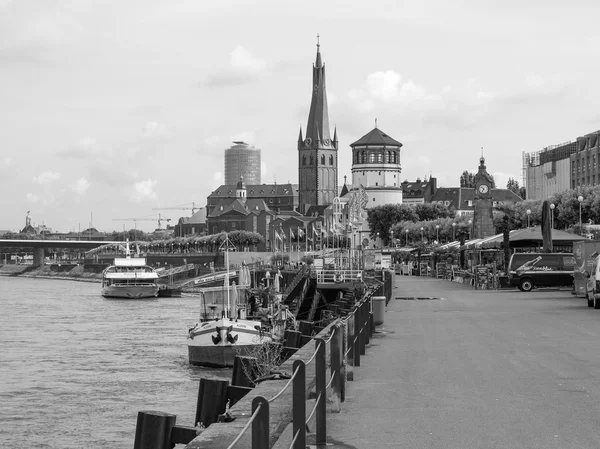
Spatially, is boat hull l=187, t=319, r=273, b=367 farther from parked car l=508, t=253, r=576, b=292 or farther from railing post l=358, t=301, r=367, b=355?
parked car l=508, t=253, r=576, b=292

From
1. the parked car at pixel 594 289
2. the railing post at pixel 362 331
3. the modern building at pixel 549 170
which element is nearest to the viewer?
the railing post at pixel 362 331

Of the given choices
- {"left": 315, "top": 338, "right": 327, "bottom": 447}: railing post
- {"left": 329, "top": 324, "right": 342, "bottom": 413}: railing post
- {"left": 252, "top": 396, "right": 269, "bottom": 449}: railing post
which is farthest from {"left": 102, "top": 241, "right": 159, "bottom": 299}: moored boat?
{"left": 252, "top": 396, "right": 269, "bottom": 449}: railing post

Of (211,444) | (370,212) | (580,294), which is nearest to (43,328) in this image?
(580,294)

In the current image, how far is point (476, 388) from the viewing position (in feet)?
49.9

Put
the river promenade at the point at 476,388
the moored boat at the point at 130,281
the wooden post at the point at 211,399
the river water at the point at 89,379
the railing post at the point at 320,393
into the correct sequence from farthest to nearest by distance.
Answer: the moored boat at the point at 130,281 < the river water at the point at 89,379 < the wooden post at the point at 211,399 < the river promenade at the point at 476,388 < the railing post at the point at 320,393

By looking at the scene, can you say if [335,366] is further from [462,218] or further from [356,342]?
[462,218]

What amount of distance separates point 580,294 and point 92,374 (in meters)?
19.6

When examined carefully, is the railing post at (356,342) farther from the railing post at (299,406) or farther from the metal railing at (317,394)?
the railing post at (299,406)

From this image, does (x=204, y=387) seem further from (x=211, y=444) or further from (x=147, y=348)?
(x=147, y=348)

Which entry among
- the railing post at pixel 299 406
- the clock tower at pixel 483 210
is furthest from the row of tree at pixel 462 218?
the railing post at pixel 299 406

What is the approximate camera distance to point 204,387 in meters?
13.8

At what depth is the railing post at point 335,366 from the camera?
1297 centimetres

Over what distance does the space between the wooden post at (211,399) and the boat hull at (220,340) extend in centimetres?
2132

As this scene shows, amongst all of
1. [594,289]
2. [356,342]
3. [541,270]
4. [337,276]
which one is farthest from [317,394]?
[337,276]
